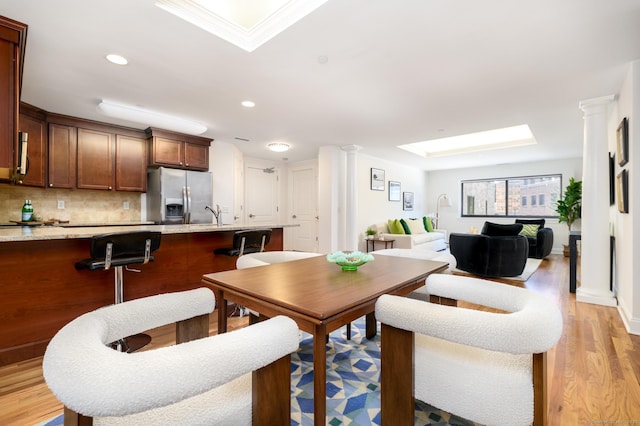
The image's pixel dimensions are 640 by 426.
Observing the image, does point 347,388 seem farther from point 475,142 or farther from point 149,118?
point 475,142

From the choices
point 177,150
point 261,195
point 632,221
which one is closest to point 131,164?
point 177,150

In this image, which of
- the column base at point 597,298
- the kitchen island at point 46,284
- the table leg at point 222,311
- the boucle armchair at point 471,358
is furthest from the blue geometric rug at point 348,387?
the column base at point 597,298

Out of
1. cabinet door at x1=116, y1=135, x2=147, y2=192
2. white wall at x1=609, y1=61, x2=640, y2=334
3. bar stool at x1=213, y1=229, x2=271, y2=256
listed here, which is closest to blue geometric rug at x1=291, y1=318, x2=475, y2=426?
bar stool at x1=213, y1=229, x2=271, y2=256

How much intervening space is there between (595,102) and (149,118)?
526cm

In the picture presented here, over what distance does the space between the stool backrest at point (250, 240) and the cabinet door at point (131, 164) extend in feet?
7.96

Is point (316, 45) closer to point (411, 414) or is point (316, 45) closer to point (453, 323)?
point (453, 323)

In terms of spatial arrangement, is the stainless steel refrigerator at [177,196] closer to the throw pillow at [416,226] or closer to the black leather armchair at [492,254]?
the black leather armchair at [492,254]

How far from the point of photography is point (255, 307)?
128 centimetres

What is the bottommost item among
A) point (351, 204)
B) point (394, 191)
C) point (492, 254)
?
point (492, 254)

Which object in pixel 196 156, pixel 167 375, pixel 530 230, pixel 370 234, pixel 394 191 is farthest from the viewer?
pixel 394 191

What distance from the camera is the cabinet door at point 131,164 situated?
4.14 m

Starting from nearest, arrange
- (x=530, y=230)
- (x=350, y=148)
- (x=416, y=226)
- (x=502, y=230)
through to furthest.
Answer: (x=502, y=230)
(x=350, y=148)
(x=530, y=230)
(x=416, y=226)

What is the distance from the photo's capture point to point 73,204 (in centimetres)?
411

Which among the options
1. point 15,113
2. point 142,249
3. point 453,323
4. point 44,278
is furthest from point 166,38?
point 453,323
